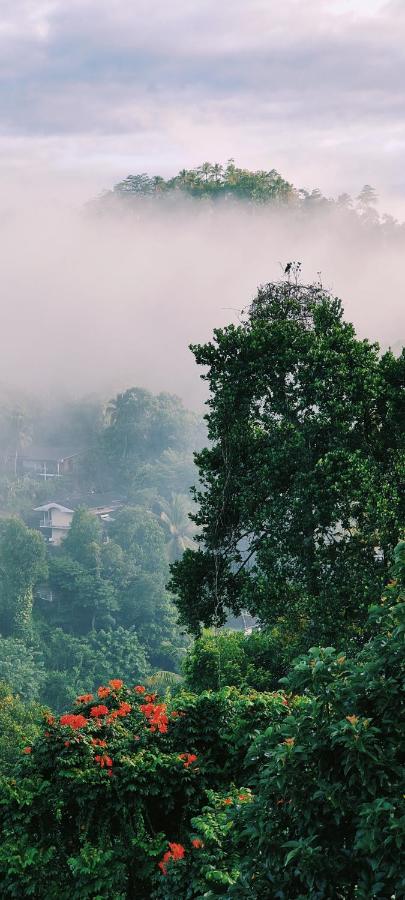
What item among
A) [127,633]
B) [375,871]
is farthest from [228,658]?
[127,633]

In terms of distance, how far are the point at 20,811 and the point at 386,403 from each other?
892cm

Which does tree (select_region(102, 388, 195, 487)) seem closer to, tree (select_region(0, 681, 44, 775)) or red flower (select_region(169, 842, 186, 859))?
tree (select_region(0, 681, 44, 775))

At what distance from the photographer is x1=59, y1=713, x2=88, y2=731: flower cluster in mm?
8523

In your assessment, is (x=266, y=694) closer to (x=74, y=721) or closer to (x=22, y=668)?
(x=74, y=721)

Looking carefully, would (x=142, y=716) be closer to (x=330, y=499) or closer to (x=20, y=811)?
(x=20, y=811)

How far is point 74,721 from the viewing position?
27.9ft

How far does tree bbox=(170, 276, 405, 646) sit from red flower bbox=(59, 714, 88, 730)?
6.68 m

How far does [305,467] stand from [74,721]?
7765 mm

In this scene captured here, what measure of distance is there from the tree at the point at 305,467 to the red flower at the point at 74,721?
668 centimetres

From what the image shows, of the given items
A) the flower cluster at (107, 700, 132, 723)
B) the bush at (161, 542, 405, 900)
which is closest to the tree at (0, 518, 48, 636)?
the flower cluster at (107, 700, 132, 723)

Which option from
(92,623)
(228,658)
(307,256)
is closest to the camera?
(228,658)

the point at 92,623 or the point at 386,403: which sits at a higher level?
the point at 92,623

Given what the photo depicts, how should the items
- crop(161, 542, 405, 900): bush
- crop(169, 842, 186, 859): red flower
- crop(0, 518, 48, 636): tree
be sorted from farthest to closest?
crop(0, 518, 48, 636): tree → crop(169, 842, 186, 859): red flower → crop(161, 542, 405, 900): bush

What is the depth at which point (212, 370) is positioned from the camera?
16.6 m
